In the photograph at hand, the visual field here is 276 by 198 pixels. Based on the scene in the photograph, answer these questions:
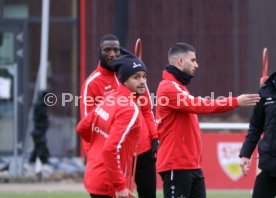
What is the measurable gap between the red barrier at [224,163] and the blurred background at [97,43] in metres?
1.86

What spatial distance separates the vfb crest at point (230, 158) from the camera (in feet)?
51.2

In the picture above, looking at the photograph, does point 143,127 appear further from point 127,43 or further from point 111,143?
point 127,43

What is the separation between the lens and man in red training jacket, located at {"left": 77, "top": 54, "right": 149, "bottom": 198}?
281 inches

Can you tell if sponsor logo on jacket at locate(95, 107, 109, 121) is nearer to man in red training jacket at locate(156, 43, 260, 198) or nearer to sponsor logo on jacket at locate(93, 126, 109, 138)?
sponsor logo on jacket at locate(93, 126, 109, 138)

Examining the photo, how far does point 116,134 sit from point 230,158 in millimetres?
8869

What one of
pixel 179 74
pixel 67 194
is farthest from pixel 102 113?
pixel 67 194

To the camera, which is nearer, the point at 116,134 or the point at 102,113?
the point at 116,134

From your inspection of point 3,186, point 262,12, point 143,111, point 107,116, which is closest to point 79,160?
point 3,186

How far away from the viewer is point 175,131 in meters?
8.80

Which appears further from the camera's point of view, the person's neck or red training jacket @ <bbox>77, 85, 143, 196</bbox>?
the person's neck

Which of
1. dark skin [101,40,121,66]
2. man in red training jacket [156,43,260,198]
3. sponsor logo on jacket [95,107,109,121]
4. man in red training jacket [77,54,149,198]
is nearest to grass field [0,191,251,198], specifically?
dark skin [101,40,121,66]

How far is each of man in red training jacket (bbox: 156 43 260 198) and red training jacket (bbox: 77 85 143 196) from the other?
133 centimetres

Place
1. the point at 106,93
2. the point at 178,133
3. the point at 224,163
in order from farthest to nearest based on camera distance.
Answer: the point at 224,163 < the point at 106,93 < the point at 178,133

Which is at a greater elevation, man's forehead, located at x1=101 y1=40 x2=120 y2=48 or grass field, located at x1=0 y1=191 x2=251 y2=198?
man's forehead, located at x1=101 y1=40 x2=120 y2=48
